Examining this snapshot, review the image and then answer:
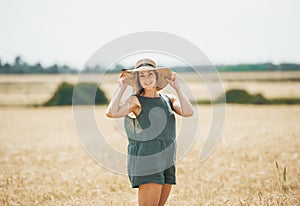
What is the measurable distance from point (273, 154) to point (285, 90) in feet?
74.2

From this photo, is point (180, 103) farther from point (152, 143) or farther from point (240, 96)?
point (240, 96)

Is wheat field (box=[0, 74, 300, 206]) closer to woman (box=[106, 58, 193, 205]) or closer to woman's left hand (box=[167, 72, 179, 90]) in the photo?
woman (box=[106, 58, 193, 205])

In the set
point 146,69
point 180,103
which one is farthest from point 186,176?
point 146,69

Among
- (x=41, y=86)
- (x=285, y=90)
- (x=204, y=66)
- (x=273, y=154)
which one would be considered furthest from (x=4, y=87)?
(x=204, y=66)

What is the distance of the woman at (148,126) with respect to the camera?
435 centimetres

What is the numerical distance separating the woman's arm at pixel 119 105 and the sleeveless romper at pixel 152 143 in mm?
107

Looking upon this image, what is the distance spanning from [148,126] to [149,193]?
2.16 feet

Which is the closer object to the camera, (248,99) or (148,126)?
(148,126)

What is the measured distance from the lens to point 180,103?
181 inches

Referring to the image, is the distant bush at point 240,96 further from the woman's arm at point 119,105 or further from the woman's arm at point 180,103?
the woman's arm at point 119,105

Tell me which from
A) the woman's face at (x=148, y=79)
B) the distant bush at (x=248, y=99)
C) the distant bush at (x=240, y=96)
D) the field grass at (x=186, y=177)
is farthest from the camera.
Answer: the distant bush at (x=240, y=96)

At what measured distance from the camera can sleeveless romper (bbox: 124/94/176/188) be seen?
434 centimetres

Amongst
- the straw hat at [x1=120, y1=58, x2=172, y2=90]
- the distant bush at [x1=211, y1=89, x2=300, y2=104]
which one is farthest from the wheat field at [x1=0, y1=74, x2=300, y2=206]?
the distant bush at [x1=211, y1=89, x2=300, y2=104]

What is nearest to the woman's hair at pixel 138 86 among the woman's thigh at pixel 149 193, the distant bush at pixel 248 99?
the woman's thigh at pixel 149 193
